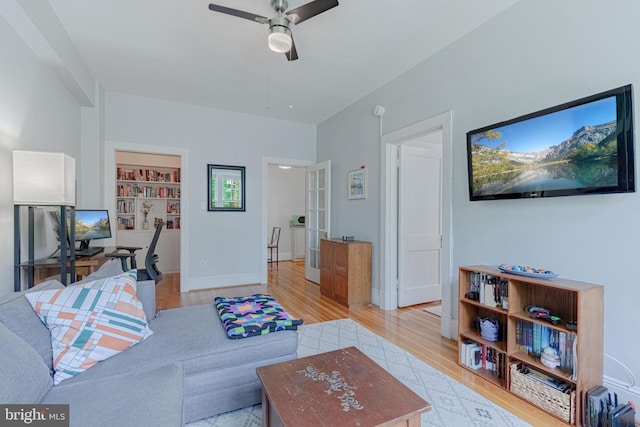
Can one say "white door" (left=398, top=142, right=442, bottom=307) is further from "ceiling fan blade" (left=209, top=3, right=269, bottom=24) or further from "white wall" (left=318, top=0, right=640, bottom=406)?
"ceiling fan blade" (left=209, top=3, right=269, bottom=24)

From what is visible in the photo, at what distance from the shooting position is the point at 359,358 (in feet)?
5.06

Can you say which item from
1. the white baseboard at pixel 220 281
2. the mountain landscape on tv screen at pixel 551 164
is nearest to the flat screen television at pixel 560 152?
the mountain landscape on tv screen at pixel 551 164

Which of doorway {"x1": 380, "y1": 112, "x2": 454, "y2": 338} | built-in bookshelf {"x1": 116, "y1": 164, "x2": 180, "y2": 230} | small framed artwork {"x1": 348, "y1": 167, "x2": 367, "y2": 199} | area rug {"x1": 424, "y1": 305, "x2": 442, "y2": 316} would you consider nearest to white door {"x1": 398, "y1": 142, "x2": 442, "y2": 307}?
doorway {"x1": 380, "y1": 112, "x2": 454, "y2": 338}

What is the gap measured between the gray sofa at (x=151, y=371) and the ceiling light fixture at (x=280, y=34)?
1928 millimetres

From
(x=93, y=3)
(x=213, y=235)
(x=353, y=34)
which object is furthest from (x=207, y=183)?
(x=353, y=34)

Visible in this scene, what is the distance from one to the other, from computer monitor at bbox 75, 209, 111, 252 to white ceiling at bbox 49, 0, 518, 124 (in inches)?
62.7

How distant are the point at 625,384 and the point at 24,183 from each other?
393 centimetres

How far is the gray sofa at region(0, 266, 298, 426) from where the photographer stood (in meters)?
1.06

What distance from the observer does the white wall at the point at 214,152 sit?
4016 mm

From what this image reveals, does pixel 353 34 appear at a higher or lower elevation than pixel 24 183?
higher

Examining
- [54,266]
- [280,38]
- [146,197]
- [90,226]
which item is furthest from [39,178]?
[146,197]

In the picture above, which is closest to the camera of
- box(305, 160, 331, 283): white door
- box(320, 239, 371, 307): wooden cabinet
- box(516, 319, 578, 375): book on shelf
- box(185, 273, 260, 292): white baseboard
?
box(516, 319, 578, 375): book on shelf

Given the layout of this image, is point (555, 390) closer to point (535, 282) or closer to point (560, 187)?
point (535, 282)

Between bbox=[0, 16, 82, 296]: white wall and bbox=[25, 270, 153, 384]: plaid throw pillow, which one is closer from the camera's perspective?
bbox=[25, 270, 153, 384]: plaid throw pillow
